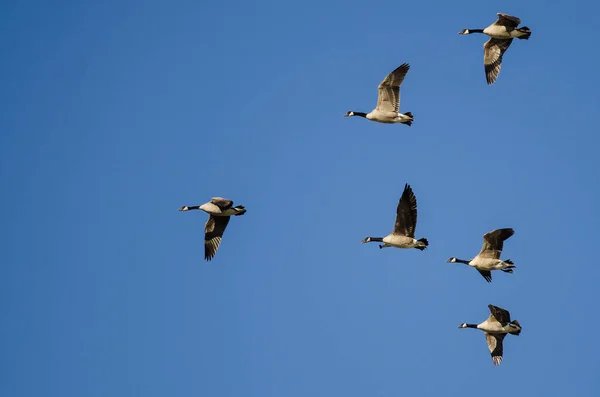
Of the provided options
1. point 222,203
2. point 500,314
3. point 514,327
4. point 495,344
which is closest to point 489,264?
point 500,314

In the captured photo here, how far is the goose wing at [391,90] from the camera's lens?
3294cm

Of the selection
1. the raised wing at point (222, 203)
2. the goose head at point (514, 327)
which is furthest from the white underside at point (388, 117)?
the goose head at point (514, 327)

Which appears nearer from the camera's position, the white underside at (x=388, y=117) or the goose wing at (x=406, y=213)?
the goose wing at (x=406, y=213)

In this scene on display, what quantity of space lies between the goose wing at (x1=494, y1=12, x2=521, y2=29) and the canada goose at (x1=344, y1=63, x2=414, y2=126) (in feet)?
14.2

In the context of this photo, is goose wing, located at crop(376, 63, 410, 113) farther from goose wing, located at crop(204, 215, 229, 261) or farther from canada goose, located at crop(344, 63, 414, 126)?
goose wing, located at crop(204, 215, 229, 261)

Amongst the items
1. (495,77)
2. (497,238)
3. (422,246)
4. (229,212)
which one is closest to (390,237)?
(422,246)

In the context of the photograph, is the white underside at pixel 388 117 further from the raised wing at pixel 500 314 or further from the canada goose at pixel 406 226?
the raised wing at pixel 500 314

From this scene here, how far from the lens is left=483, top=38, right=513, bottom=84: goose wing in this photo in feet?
118

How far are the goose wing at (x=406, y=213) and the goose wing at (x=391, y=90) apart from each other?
12.7ft

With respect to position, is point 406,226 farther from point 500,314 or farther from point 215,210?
point 215,210

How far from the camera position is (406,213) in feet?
104

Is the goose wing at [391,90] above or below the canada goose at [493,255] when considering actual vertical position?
above

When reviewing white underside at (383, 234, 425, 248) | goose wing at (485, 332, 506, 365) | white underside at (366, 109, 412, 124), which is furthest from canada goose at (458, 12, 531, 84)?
goose wing at (485, 332, 506, 365)

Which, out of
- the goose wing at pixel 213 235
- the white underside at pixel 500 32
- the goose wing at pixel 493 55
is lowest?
the goose wing at pixel 213 235
